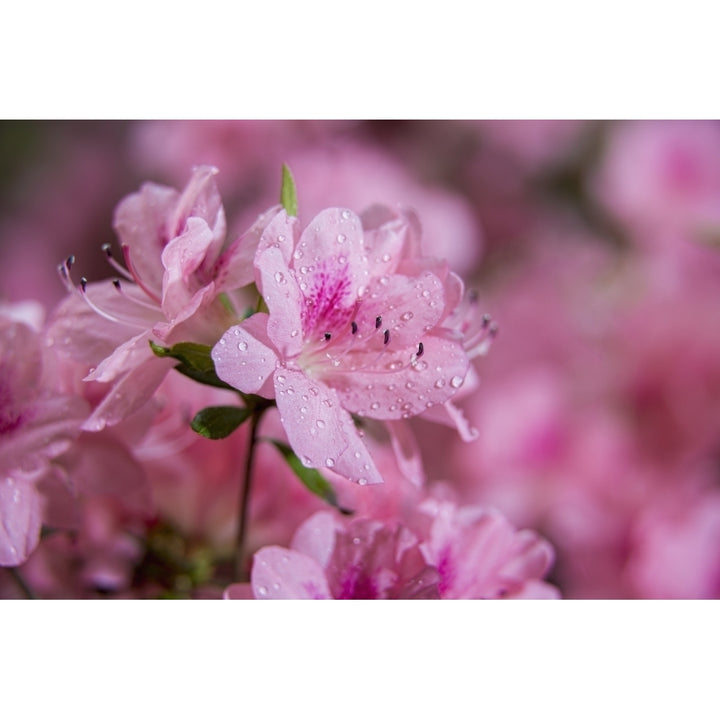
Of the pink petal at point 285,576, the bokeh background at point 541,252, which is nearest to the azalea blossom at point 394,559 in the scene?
the pink petal at point 285,576

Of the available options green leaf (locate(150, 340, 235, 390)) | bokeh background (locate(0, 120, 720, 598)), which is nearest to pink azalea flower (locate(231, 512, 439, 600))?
green leaf (locate(150, 340, 235, 390))

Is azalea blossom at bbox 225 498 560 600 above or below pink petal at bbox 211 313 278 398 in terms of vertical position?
below

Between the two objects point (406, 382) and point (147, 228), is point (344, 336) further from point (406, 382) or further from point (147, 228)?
point (147, 228)

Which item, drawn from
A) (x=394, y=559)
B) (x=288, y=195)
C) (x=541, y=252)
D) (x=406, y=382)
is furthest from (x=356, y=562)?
(x=541, y=252)

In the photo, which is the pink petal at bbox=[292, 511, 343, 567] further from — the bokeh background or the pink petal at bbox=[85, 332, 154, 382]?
the bokeh background

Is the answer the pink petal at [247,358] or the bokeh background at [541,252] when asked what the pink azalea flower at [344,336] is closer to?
the pink petal at [247,358]

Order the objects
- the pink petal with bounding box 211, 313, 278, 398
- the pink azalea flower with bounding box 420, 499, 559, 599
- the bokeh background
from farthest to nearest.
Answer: the bokeh background
the pink azalea flower with bounding box 420, 499, 559, 599
the pink petal with bounding box 211, 313, 278, 398
